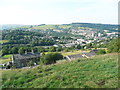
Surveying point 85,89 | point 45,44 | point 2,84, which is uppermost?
point 85,89

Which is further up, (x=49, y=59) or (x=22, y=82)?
(x=22, y=82)

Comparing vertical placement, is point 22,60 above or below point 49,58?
below

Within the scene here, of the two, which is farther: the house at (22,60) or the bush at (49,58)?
the house at (22,60)

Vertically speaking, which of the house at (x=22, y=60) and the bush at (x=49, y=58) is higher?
the bush at (x=49, y=58)

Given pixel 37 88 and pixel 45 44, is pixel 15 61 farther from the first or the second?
pixel 45 44

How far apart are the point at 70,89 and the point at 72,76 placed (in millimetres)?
1783

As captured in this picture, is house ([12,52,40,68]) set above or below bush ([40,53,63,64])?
below

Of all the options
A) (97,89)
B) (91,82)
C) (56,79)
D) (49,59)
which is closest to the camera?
(97,89)

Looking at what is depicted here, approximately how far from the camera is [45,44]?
10344cm

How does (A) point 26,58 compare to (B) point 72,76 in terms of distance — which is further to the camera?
(A) point 26,58

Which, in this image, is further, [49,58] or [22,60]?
[22,60]

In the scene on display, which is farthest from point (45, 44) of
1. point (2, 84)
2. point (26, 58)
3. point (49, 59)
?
point (2, 84)

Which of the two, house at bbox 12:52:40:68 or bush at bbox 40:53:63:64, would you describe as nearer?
bush at bbox 40:53:63:64

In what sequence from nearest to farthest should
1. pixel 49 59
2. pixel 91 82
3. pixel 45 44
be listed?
1. pixel 91 82
2. pixel 49 59
3. pixel 45 44
